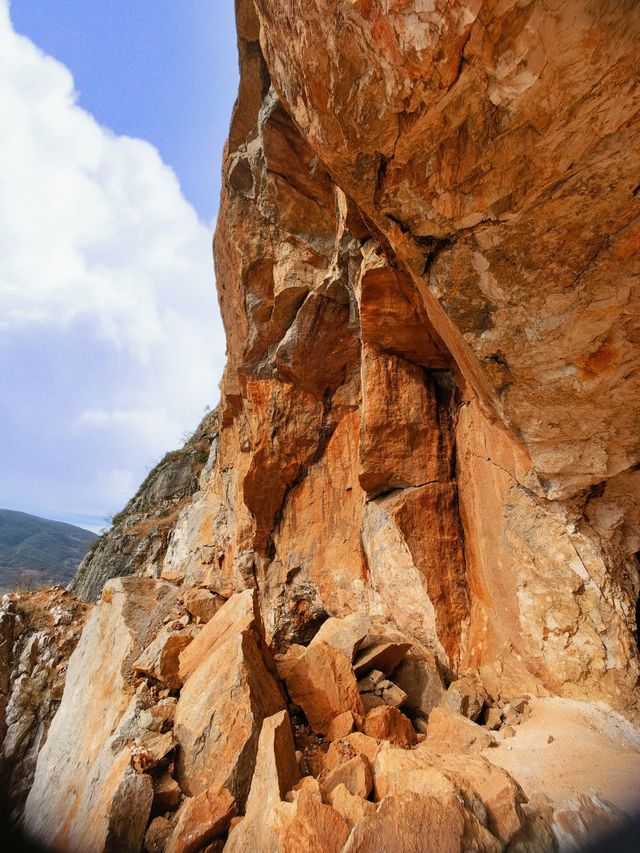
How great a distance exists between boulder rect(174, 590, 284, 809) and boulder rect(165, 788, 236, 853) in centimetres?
13

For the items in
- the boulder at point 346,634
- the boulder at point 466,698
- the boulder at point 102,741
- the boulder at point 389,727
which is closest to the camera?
the boulder at point 102,741

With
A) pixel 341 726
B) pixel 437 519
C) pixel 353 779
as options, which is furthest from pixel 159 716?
pixel 437 519

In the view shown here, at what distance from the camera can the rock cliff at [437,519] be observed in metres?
2.56

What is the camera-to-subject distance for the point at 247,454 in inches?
378

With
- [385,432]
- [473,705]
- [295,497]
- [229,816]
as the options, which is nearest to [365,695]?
[473,705]

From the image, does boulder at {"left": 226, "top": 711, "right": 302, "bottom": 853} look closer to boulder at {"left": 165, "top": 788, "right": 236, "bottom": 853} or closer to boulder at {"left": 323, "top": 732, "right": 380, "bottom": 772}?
boulder at {"left": 165, "top": 788, "right": 236, "bottom": 853}

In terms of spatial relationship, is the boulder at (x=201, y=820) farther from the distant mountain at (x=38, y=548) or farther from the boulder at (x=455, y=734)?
the distant mountain at (x=38, y=548)

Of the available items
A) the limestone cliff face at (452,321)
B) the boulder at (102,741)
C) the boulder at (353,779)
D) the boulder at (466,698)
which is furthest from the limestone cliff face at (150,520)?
the boulder at (353,779)

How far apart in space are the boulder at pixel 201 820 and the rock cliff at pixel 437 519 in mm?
22

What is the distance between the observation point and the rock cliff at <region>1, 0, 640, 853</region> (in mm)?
2557

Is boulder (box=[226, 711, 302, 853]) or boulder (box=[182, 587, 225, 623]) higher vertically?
Answer: boulder (box=[182, 587, 225, 623])

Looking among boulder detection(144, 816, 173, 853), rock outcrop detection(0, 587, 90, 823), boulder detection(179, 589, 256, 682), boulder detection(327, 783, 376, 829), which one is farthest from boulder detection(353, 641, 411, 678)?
rock outcrop detection(0, 587, 90, 823)

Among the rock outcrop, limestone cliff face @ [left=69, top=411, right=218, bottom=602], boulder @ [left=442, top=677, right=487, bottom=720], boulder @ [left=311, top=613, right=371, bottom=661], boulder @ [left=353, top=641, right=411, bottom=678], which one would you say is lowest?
the rock outcrop

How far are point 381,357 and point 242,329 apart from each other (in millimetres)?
3896
